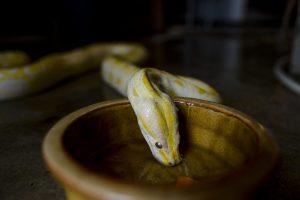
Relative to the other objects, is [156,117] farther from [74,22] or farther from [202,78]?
[74,22]

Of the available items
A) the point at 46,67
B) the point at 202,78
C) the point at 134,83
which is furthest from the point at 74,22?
the point at 134,83

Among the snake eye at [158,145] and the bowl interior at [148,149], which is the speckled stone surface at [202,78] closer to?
the bowl interior at [148,149]

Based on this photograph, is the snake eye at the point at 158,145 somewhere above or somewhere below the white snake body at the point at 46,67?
above

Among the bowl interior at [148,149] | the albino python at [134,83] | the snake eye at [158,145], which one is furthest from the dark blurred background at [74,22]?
the snake eye at [158,145]

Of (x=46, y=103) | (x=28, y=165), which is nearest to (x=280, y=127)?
(x=28, y=165)

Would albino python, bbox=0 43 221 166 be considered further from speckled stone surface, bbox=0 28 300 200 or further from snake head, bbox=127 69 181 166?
speckled stone surface, bbox=0 28 300 200
